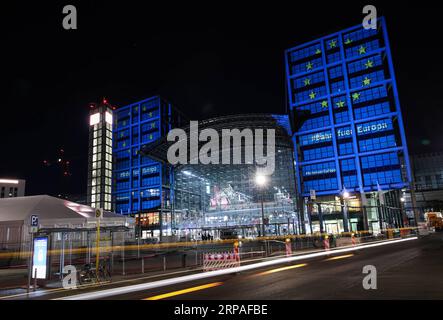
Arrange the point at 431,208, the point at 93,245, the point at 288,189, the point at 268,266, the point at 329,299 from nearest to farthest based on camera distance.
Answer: the point at 329,299 → the point at 268,266 → the point at 93,245 → the point at 288,189 → the point at 431,208

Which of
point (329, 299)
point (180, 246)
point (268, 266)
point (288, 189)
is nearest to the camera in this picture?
point (329, 299)

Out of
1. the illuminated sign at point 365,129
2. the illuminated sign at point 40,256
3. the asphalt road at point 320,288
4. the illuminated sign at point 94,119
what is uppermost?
the illuminated sign at point 94,119

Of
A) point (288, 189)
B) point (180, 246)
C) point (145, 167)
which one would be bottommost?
point (180, 246)

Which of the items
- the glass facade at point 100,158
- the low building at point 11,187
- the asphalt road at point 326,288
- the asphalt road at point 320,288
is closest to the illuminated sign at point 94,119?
the glass facade at point 100,158

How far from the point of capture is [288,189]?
7862cm

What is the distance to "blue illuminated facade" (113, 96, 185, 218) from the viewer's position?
107 meters

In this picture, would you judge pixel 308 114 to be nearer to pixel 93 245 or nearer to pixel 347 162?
pixel 347 162

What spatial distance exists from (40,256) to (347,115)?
7131 cm

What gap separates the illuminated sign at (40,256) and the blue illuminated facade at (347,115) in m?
66.7

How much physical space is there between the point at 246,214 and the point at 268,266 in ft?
204

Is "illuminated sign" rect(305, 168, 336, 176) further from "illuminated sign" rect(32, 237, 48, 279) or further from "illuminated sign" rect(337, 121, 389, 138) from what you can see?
"illuminated sign" rect(32, 237, 48, 279)

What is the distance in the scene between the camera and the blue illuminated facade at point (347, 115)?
70.6 metres

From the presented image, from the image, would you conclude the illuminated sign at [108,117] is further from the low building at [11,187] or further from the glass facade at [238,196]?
the low building at [11,187]

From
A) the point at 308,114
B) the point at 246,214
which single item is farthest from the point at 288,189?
the point at 308,114
